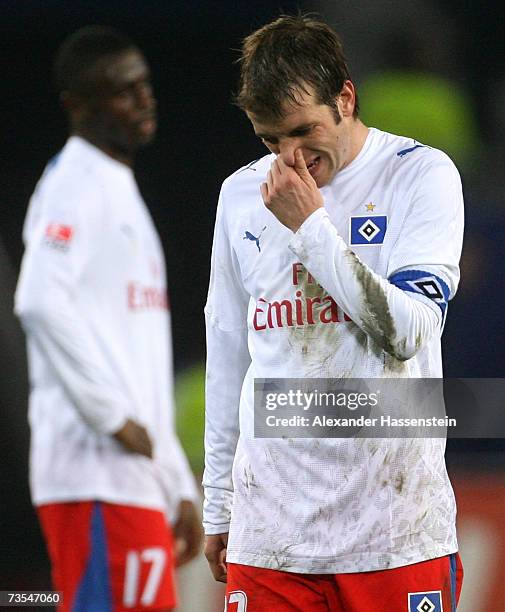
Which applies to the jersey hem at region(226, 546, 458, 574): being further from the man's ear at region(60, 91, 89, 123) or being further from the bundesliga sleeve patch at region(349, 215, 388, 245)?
the man's ear at region(60, 91, 89, 123)

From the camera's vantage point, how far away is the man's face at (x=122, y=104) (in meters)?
1.92

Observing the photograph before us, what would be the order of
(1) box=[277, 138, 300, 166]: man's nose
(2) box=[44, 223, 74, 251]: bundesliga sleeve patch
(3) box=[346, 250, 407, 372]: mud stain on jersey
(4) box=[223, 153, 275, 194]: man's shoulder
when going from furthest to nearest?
(2) box=[44, 223, 74, 251]: bundesliga sleeve patch → (4) box=[223, 153, 275, 194]: man's shoulder → (1) box=[277, 138, 300, 166]: man's nose → (3) box=[346, 250, 407, 372]: mud stain on jersey

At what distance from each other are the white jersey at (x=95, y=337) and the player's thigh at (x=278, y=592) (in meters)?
0.53

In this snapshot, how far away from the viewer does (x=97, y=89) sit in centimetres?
192

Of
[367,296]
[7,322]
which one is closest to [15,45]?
[7,322]

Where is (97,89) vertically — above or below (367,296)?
above

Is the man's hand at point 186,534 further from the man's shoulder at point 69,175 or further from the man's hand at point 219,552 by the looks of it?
Answer: the man's shoulder at point 69,175

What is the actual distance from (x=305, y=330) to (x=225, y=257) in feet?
0.66

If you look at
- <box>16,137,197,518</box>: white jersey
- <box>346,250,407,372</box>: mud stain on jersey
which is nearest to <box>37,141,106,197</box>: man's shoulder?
<box>16,137,197,518</box>: white jersey

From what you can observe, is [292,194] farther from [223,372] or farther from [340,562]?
[340,562]

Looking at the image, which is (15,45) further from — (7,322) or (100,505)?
(100,505)

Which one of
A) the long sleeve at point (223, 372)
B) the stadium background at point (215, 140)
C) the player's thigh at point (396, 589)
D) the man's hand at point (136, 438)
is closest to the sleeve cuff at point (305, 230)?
the long sleeve at point (223, 372)

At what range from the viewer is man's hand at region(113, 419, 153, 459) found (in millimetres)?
1915

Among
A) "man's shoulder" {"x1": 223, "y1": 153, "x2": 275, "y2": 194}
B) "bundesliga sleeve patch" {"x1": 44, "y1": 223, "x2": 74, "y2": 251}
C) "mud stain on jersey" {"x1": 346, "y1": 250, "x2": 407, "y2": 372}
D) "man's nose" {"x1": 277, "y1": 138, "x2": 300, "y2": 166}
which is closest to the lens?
"mud stain on jersey" {"x1": 346, "y1": 250, "x2": 407, "y2": 372}
